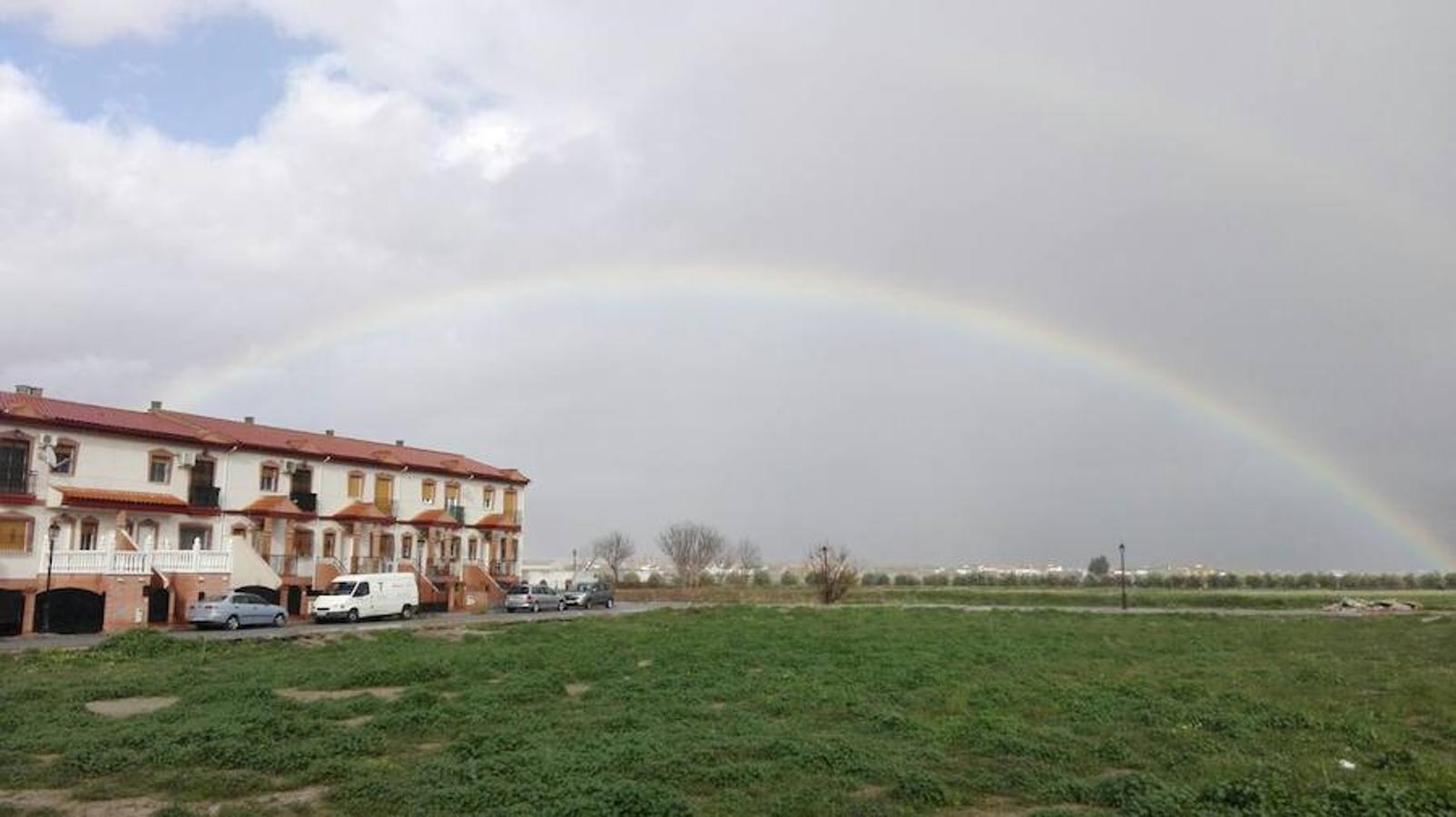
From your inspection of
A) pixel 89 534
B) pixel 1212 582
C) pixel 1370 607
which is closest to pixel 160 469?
pixel 89 534

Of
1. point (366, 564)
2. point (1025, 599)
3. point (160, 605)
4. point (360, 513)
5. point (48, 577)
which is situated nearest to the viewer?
point (48, 577)

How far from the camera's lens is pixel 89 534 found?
45438 mm

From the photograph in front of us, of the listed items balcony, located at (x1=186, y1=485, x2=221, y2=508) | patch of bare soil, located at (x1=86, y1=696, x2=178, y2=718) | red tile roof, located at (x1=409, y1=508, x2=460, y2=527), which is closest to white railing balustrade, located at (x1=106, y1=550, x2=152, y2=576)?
balcony, located at (x1=186, y1=485, x2=221, y2=508)

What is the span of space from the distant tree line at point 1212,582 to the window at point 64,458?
98510 mm

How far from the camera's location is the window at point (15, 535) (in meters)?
41.9

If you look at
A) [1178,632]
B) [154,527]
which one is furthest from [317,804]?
[154,527]

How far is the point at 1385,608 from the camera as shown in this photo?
71.1 m

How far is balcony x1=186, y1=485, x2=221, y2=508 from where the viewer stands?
51312mm

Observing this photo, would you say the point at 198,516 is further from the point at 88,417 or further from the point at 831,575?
the point at 831,575

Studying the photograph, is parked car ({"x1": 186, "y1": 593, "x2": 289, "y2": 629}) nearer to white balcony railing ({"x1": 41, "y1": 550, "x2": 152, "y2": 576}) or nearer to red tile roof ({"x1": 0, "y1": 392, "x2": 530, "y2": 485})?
white balcony railing ({"x1": 41, "y1": 550, "x2": 152, "y2": 576})

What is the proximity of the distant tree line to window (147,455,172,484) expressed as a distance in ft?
306

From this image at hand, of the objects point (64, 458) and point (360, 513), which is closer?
point (64, 458)

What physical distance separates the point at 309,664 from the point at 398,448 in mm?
47066

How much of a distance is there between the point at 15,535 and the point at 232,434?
14235 mm
